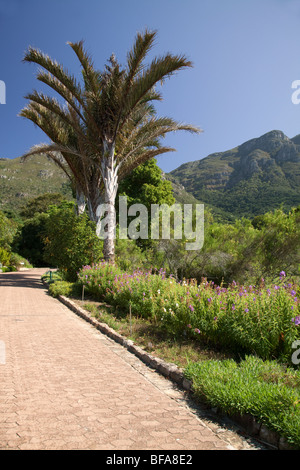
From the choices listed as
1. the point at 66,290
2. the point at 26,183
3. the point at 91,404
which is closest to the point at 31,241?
the point at 66,290

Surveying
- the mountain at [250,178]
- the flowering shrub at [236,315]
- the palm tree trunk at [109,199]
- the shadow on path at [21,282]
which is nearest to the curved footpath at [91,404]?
the flowering shrub at [236,315]

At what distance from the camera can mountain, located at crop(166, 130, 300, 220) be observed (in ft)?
159

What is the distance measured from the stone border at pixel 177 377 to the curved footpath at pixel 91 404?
97mm

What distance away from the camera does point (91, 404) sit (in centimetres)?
355

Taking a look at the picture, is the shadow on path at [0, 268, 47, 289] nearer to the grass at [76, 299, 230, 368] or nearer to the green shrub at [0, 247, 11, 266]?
the green shrub at [0, 247, 11, 266]

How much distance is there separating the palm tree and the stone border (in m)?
6.57

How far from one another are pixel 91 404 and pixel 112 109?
12.0m

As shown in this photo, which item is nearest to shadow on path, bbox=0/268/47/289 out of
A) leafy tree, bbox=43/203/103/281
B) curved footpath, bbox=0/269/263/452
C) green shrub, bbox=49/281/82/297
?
leafy tree, bbox=43/203/103/281

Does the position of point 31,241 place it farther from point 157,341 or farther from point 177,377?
point 177,377

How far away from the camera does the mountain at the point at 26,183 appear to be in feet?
200

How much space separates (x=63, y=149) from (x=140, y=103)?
12.0 ft

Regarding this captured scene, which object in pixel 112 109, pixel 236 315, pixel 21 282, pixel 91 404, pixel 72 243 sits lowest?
pixel 21 282

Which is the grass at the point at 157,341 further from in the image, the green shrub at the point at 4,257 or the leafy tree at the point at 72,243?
the green shrub at the point at 4,257
